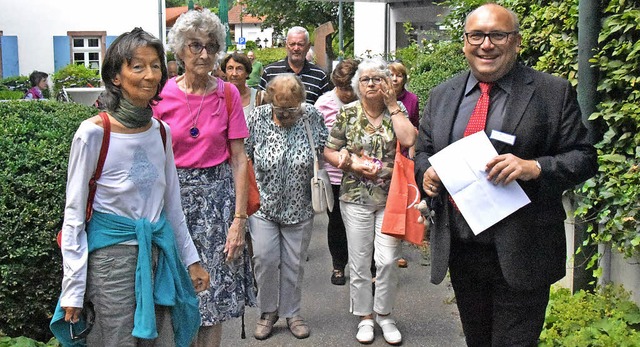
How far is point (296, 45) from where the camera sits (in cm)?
831

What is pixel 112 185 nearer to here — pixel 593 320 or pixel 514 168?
pixel 514 168

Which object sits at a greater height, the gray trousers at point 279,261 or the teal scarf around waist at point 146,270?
the teal scarf around waist at point 146,270

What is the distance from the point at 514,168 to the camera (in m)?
3.53

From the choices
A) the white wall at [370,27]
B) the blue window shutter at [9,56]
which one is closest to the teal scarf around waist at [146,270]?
A: the white wall at [370,27]

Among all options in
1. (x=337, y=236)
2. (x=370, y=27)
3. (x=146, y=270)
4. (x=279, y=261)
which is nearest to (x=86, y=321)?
(x=146, y=270)

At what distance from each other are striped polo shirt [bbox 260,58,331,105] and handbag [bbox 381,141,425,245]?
92.1 inches

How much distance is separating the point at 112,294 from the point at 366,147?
3.03 metres

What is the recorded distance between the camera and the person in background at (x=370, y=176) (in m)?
6.07

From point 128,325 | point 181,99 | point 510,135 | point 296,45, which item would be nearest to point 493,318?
point 510,135

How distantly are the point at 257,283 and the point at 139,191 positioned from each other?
9.31 feet

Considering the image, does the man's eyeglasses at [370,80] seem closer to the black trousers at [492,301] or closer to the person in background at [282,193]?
the person in background at [282,193]

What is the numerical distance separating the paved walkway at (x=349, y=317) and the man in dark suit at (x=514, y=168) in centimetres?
228

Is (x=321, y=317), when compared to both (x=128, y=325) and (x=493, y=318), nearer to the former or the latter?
(x=493, y=318)

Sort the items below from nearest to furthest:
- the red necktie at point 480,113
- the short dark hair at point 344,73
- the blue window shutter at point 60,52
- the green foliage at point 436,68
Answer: the red necktie at point 480,113, the short dark hair at point 344,73, the green foliage at point 436,68, the blue window shutter at point 60,52
